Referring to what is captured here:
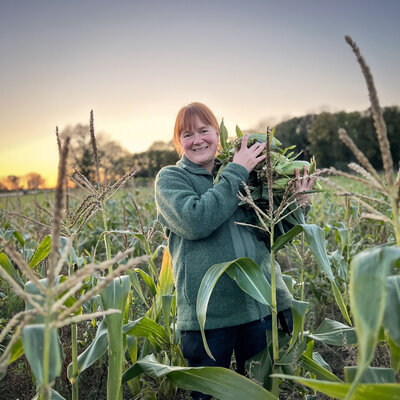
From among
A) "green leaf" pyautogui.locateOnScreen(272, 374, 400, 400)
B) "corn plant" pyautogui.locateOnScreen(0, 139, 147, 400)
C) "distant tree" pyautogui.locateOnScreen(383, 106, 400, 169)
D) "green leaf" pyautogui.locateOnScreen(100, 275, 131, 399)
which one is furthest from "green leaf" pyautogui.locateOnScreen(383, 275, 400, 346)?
"distant tree" pyautogui.locateOnScreen(383, 106, 400, 169)

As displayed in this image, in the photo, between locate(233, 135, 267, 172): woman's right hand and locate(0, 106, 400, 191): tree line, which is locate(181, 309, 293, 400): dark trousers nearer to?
locate(233, 135, 267, 172): woman's right hand

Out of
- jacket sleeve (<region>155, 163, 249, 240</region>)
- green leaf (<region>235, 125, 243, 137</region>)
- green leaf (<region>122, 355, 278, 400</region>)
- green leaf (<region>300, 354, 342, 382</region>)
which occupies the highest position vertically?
green leaf (<region>235, 125, 243, 137</region>)

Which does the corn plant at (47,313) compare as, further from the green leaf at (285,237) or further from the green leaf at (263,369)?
the green leaf at (263,369)

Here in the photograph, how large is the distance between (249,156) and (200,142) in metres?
0.33

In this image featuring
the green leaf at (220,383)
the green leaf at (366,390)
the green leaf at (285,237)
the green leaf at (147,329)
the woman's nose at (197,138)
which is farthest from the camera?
the woman's nose at (197,138)

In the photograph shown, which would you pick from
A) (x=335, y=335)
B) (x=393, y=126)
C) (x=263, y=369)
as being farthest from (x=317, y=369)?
(x=393, y=126)

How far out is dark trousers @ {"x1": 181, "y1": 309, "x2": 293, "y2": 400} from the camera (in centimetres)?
212

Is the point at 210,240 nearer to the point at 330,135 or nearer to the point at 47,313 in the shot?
the point at 47,313

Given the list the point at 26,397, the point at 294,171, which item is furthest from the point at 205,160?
the point at 26,397

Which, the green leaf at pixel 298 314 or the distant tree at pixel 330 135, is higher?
the distant tree at pixel 330 135

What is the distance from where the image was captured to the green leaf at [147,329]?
1.86m

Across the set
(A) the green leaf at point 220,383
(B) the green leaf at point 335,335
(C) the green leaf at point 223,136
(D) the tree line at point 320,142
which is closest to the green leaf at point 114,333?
(A) the green leaf at point 220,383

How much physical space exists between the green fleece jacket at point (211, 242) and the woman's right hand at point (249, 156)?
42 mm

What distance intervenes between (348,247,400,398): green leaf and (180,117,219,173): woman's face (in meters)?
1.49
